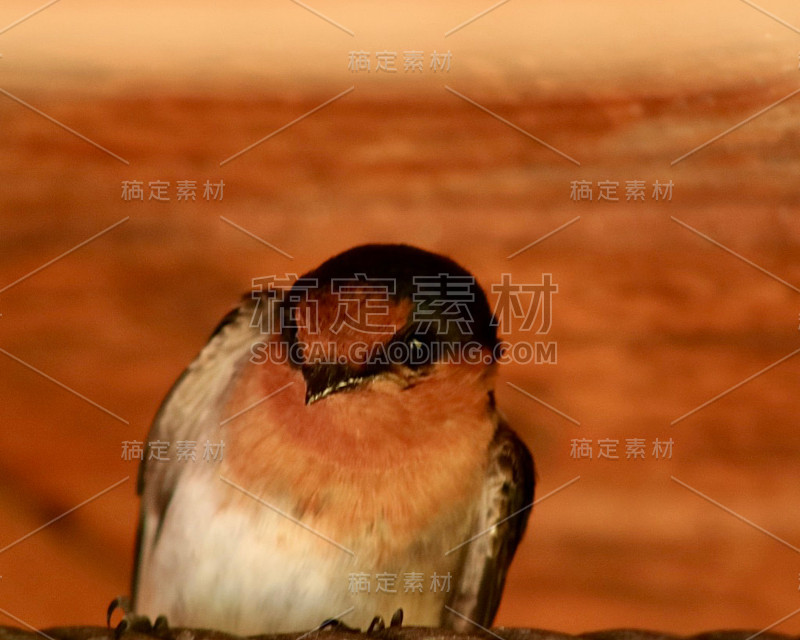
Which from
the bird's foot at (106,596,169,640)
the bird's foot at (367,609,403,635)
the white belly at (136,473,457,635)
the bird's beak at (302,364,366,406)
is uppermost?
the bird's beak at (302,364,366,406)

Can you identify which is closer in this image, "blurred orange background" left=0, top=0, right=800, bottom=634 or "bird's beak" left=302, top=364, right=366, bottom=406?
"bird's beak" left=302, top=364, right=366, bottom=406

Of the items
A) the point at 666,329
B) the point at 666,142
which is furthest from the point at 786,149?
the point at 666,329

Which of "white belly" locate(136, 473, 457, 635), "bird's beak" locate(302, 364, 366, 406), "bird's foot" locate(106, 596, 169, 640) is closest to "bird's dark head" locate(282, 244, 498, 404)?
"bird's beak" locate(302, 364, 366, 406)

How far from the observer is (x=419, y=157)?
0.96 metres

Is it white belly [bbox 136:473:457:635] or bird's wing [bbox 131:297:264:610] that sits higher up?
bird's wing [bbox 131:297:264:610]

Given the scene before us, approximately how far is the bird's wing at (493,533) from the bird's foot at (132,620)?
296mm

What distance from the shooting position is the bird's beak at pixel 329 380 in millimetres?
822

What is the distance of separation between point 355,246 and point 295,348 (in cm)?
13

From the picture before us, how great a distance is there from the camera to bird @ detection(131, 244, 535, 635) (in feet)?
2.83

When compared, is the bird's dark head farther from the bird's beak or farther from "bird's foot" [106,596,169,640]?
"bird's foot" [106,596,169,640]

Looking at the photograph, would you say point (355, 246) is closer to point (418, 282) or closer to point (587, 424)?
point (418, 282)

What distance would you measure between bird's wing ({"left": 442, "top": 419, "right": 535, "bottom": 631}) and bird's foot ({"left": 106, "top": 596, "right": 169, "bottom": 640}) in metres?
0.30

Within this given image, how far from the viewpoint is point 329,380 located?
83 centimetres

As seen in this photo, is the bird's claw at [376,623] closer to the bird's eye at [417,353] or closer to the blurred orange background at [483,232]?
the blurred orange background at [483,232]
